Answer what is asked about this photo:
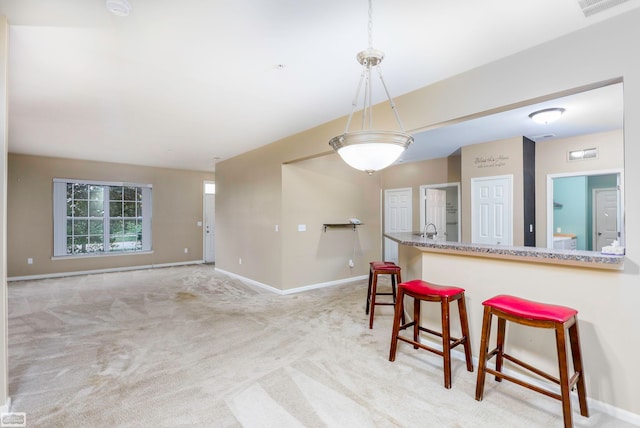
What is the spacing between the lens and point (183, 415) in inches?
77.7

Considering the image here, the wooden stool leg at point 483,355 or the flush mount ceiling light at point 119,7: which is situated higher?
the flush mount ceiling light at point 119,7

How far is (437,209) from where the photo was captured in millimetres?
6801

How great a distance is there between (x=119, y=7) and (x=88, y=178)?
20.8 ft

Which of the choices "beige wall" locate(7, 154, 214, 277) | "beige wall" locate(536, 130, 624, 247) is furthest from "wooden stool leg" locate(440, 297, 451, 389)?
"beige wall" locate(7, 154, 214, 277)

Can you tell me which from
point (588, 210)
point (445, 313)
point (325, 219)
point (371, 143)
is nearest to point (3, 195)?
point (371, 143)

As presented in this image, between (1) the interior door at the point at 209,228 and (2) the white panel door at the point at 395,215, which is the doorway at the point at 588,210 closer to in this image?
(2) the white panel door at the point at 395,215

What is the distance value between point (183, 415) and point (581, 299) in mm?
2728

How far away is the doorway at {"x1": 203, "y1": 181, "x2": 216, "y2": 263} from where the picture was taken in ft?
27.6

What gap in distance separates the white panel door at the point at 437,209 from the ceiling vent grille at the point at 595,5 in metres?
4.81

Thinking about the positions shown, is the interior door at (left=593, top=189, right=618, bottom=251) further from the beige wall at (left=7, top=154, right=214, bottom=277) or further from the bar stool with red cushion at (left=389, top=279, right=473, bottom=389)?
the beige wall at (left=7, top=154, right=214, bottom=277)

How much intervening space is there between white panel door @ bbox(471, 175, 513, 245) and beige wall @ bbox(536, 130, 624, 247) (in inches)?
23.0

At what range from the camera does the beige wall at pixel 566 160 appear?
431 cm

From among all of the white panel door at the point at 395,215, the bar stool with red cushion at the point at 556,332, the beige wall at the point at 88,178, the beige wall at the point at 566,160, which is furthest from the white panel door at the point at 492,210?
the beige wall at the point at 88,178

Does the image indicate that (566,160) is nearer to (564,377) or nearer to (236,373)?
(564,377)
